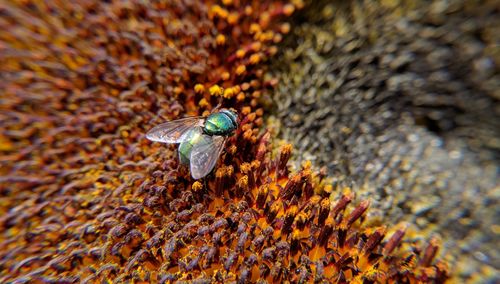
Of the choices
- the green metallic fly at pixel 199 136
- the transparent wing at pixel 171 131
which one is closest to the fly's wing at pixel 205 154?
the green metallic fly at pixel 199 136

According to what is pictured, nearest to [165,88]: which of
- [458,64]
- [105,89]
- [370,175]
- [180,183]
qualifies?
[105,89]

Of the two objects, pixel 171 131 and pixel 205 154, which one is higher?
pixel 171 131

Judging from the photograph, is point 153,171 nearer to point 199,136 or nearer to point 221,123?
point 199,136

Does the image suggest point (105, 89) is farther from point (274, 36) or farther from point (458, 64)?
point (458, 64)

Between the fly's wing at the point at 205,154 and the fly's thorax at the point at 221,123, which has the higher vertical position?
the fly's thorax at the point at 221,123

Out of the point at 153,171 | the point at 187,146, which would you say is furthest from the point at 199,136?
the point at 153,171

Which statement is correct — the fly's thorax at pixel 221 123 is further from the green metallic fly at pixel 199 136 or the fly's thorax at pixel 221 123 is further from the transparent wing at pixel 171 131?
the transparent wing at pixel 171 131

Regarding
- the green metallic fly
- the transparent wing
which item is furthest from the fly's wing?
the transparent wing
